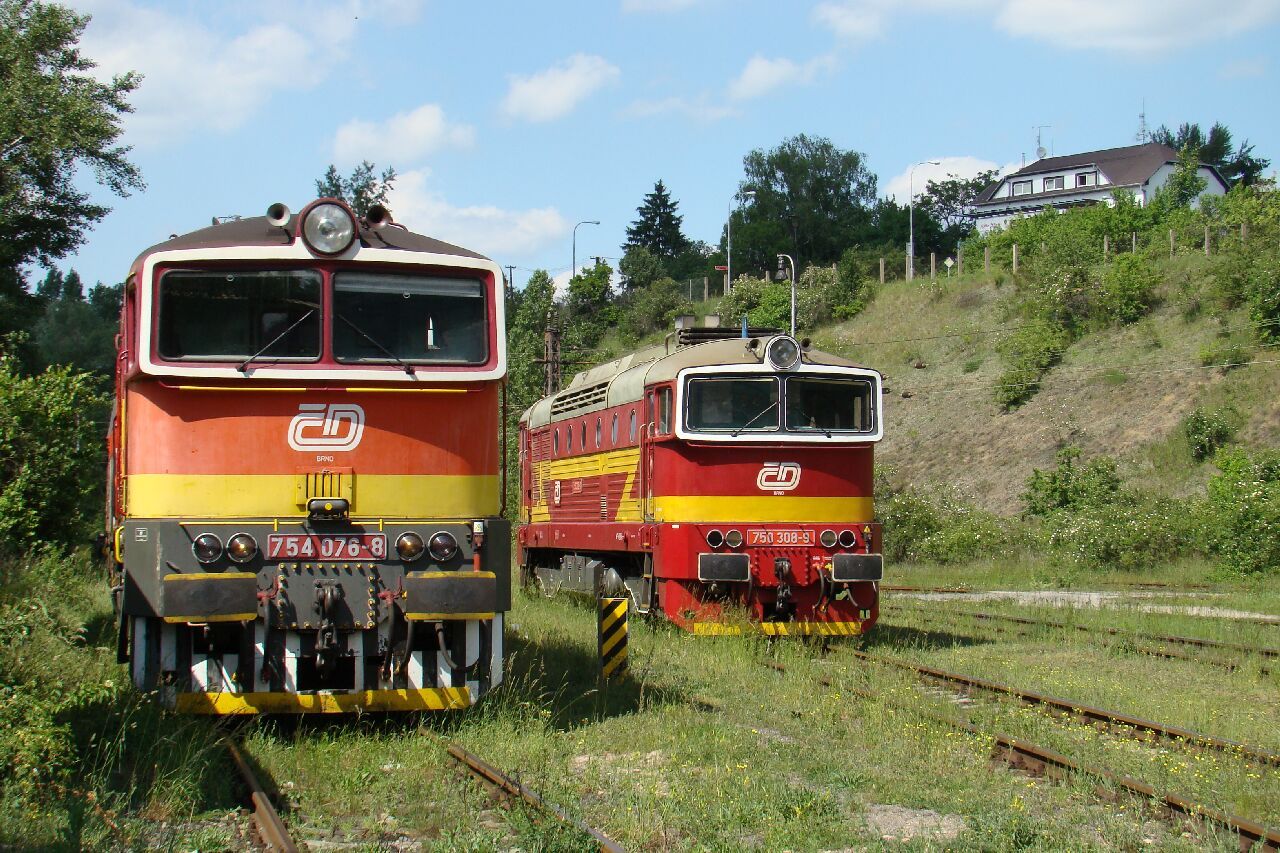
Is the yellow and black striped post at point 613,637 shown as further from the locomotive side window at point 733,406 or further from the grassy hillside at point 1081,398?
the grassy hillside at point 1081,398

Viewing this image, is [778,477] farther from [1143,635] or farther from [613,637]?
[1143,635]

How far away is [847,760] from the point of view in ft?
28.5

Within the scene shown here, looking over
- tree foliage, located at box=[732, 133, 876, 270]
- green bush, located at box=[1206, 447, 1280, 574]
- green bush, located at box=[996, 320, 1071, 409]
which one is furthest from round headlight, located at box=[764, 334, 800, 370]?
tree foliage, located at box=[732, 133, 876, 270]

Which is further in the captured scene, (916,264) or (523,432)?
(916,264)

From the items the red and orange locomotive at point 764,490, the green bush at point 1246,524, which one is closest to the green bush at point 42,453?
the red and orange locomotive at point 764,490

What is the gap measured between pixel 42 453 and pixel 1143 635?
551 inches

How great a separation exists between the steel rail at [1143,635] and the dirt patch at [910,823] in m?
7.77

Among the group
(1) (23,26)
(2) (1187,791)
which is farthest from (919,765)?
(1) (23,26)

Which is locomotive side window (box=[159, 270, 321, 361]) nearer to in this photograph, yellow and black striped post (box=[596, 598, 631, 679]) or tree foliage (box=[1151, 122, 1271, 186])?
yellow and black striped post (box=[596, 598, 631, 679])

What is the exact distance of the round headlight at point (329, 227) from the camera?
9023 mm

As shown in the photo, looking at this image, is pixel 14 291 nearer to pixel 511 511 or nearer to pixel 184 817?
pixel 511 511

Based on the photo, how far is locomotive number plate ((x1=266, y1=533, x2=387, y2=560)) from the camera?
880cm

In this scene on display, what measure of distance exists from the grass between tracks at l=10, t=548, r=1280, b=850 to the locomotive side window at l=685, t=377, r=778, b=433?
2.96 meters

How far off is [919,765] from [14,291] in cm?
3196
